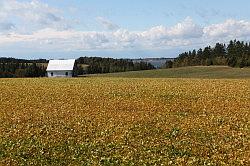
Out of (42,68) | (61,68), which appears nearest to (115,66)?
(42,68)

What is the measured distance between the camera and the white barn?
121m

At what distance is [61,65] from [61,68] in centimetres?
135

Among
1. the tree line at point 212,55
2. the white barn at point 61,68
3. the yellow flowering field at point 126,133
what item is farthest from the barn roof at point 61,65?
the yellow flowering field at point 126,133

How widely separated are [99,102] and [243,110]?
34.4 feet

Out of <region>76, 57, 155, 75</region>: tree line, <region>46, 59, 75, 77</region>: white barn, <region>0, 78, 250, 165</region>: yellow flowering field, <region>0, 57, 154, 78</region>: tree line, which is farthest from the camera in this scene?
<region>76, 57, 155, 75</region>: tree line

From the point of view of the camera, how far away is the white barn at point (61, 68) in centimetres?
12138

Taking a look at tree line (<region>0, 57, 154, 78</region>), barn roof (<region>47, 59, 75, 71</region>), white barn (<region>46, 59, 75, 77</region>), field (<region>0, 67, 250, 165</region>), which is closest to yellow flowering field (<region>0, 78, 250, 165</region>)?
field (<region>0, 67, 250, 165</region>)

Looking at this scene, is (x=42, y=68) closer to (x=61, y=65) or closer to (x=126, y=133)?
(x=61, y=65)

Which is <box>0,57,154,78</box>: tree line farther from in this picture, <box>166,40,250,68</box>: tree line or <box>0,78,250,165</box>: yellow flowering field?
<box>0,78,250,165</box>: yellow flowering field

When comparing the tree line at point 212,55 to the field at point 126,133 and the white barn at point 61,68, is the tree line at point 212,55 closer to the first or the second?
the white barn at point 61,68

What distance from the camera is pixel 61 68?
122312 mm

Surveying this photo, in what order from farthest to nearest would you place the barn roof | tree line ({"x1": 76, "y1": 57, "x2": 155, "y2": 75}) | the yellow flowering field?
1. tree line ({"x1": 76, "y1": 57, "x2": 155, "y2": 75})
2. the barn roof
3. the yellow flowering field

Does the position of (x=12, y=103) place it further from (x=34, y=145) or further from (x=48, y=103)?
(x=34, y=145)

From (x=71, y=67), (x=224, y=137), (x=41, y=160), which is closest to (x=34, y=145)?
(x=41, y=160)
